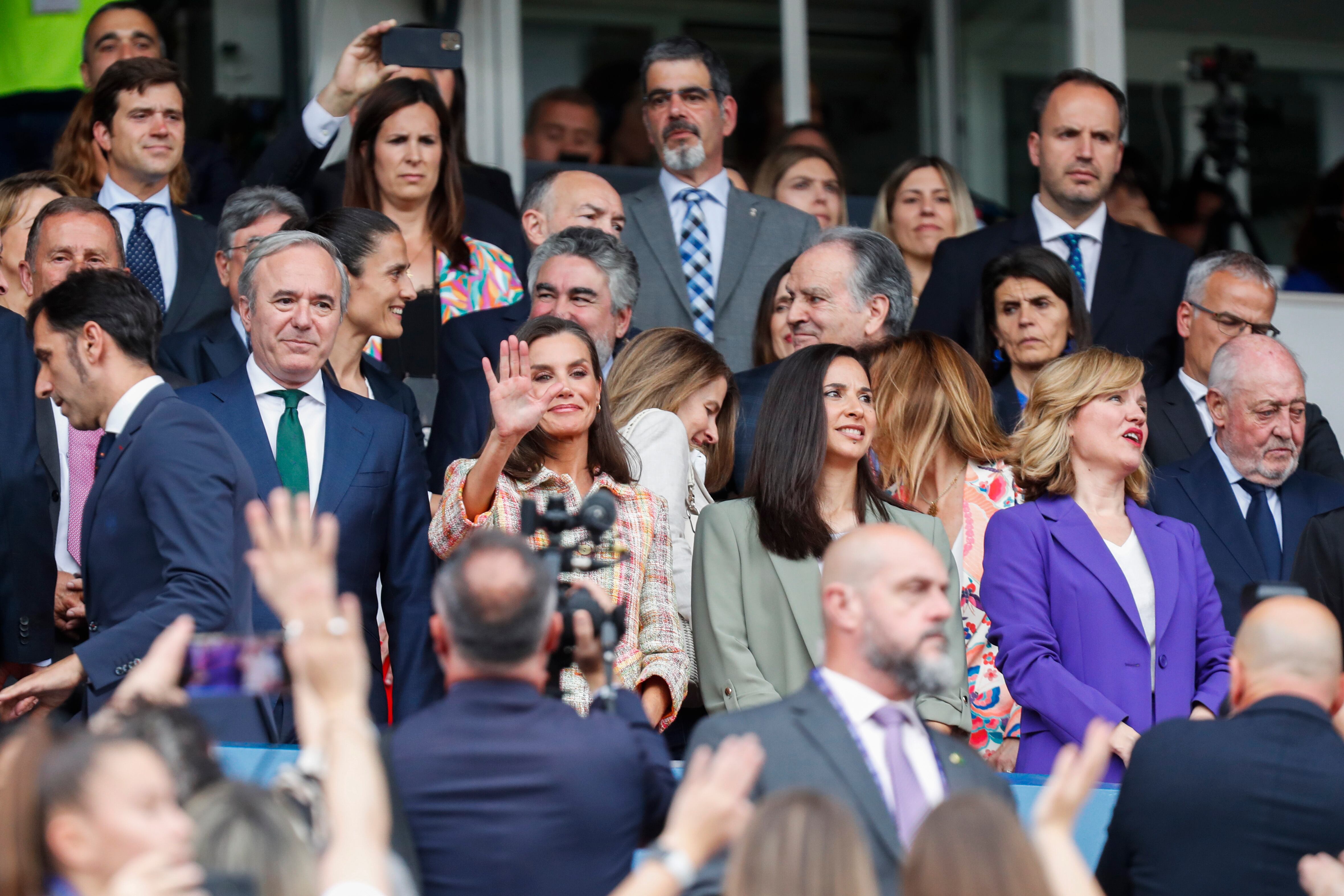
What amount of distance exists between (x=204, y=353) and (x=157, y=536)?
1687mm

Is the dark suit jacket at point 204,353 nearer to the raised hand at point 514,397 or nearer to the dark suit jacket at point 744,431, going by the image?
the raised hand at point 514,397

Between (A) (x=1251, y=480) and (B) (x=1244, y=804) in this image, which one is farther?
(A) (x=1251, y=480)

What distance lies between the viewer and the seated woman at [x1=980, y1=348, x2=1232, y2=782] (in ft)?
15.4

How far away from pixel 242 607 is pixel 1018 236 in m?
3.70

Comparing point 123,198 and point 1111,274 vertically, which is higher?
point 123,198

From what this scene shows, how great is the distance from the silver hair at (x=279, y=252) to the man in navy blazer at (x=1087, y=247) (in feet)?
8.09

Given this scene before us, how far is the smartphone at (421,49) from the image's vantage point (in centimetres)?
648

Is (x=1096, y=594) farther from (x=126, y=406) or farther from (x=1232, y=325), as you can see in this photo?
(x=126, y=406)

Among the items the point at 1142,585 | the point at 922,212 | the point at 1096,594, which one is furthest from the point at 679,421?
the point at 922,212

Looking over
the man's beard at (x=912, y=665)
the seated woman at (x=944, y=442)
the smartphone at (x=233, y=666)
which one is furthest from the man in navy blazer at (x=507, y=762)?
the seated woman at (x=944, y=442)

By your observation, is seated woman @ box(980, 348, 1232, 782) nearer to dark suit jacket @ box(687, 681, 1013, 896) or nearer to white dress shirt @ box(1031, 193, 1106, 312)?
dark suit jacket @ box(687, 681, 1013, 896)

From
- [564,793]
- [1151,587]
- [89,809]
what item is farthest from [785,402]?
[89,809]

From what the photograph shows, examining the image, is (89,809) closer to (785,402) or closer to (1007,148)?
(785,402)

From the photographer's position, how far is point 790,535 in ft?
15.4
